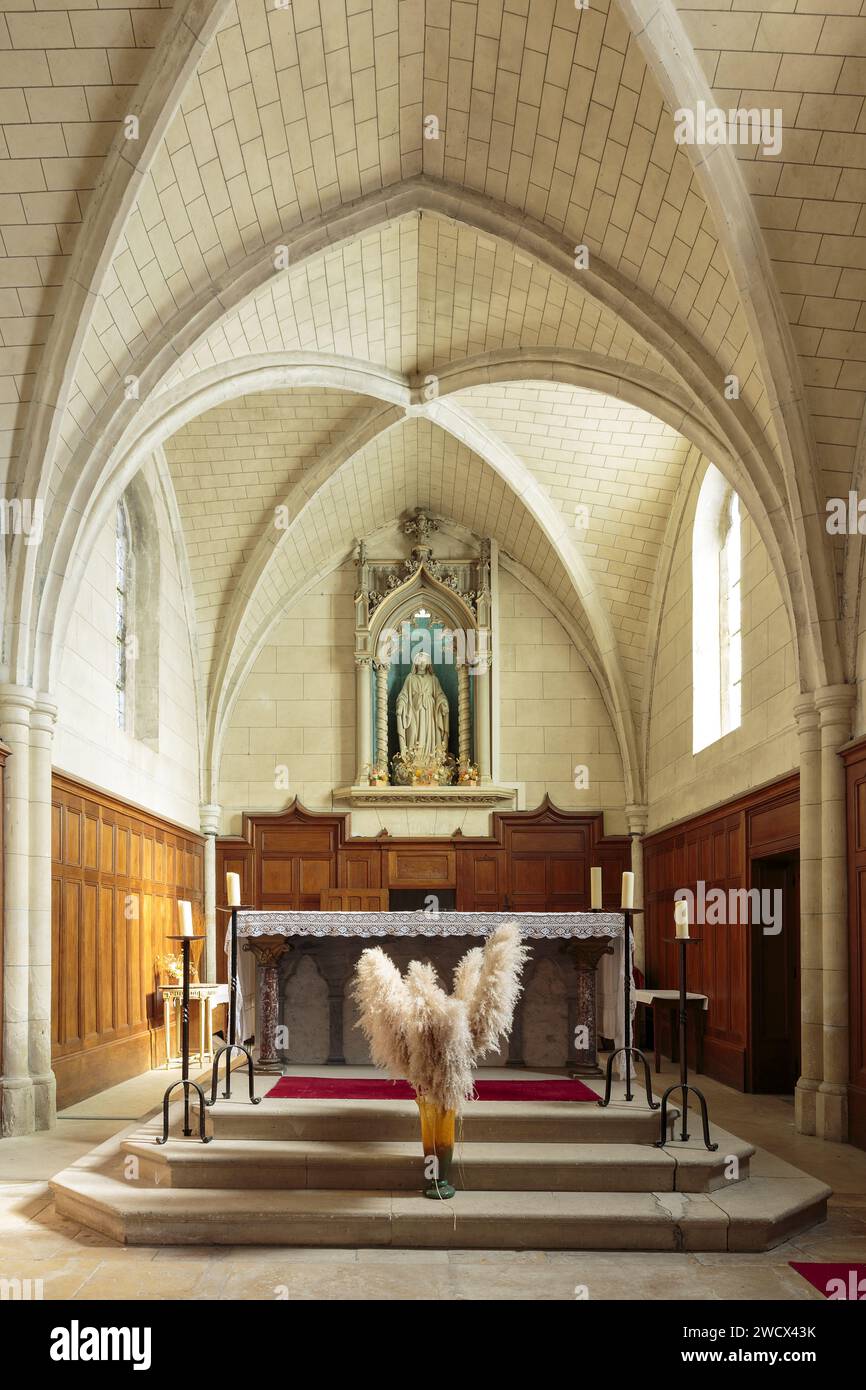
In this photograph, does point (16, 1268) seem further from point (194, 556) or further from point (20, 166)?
point (194, 556)

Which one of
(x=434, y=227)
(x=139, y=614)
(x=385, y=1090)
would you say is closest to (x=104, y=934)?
(x=139, y=614)

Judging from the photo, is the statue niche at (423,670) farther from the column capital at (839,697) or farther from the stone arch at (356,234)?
the column capital at (839,697)

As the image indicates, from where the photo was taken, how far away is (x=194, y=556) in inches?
590

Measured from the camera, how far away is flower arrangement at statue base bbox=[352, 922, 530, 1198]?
19.6 feet

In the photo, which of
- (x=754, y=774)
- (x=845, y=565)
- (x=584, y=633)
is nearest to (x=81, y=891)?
(x=754, y=774)

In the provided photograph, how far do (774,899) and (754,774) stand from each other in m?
1.11

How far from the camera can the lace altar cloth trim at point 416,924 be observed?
827 cm

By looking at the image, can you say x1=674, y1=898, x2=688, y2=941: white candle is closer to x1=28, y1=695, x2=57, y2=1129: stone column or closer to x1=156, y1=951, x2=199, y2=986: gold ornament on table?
x1=28, y1=695, x2=57, y2=1129: stone column

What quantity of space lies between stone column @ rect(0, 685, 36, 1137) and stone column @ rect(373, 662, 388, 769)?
782 centimetres

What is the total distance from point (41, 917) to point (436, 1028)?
4.39 meters

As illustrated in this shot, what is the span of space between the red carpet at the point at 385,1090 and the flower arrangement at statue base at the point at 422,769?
27.4 ft

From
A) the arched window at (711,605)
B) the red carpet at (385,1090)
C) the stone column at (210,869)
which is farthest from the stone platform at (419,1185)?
the stone column at (210,869)

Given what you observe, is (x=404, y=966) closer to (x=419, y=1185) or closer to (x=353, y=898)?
(x=419, y=1185)

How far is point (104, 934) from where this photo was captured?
37.0 ft
